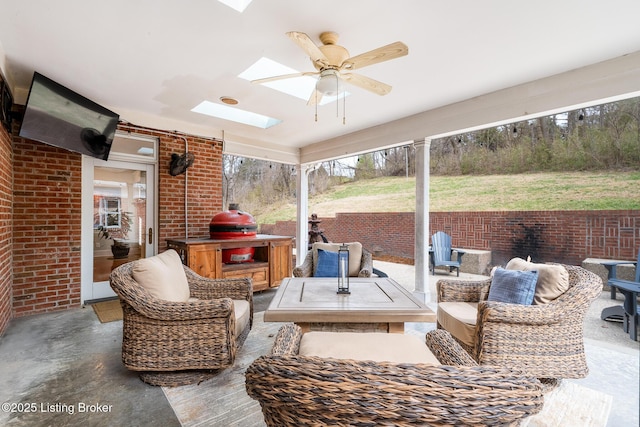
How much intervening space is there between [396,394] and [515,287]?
2.08m

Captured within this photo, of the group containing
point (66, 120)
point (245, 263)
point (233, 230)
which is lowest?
point (245, 263)

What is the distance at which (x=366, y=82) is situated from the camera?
8.48 feet

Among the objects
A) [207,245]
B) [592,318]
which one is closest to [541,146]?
[592,318]

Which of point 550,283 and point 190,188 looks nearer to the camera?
point 550,283

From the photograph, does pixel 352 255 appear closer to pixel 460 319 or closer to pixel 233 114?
pixel 460 319

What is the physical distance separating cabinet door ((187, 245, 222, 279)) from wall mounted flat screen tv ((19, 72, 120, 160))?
1.69m

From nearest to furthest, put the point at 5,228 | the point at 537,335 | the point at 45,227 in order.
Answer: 1. the point at 537,335
2. the point at 5,228
3. the point at 45,227

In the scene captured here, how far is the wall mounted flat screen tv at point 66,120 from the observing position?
2.92 m

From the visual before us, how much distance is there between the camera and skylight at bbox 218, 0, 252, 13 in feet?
6.77

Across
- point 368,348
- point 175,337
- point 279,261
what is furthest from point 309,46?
point 279,261

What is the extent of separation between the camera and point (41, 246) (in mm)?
3670

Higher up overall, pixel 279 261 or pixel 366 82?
pixel 366 82

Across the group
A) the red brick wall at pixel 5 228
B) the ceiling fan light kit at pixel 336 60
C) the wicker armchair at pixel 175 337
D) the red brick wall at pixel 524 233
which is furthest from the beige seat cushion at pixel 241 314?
the red brick wall at pixel 524 233

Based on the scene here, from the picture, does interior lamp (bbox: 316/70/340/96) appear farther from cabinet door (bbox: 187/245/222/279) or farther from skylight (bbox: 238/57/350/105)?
cabinet door (bbox: 187/245/222/279)
